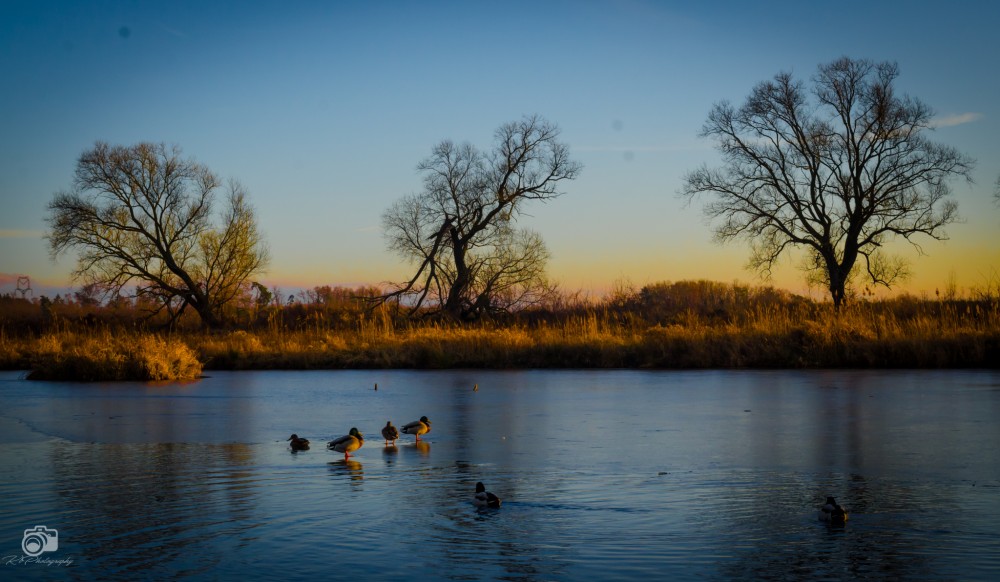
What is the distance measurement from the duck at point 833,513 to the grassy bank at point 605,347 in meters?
15.9

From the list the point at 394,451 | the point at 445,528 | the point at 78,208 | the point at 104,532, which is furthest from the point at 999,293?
the point at 78,208

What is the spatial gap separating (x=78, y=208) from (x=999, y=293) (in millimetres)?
35390

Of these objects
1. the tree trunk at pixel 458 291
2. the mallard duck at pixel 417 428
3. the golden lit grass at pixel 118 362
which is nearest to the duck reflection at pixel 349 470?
the mallard duck at pixel 417 428

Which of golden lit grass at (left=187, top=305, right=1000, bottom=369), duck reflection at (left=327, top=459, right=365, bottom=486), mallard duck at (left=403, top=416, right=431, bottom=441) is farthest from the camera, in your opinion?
golden lit grass at (left=187, top=305, right=1000, bottom=369)

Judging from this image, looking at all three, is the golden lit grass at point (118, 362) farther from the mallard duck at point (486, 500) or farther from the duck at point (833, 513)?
the duck at point (833, 513)

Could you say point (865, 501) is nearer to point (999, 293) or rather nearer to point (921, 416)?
point (921, 416)

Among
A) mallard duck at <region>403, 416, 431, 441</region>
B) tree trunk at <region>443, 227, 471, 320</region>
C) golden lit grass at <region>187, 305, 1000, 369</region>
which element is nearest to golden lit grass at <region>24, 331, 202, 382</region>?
golden lit grass at <region>187, 305, 1000, 369</region>

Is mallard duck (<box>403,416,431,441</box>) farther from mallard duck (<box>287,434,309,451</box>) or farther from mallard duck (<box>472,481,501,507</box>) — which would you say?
mallard duck (<box>472,481,501,507</box>)

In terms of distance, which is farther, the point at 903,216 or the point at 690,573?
the point at 903,216

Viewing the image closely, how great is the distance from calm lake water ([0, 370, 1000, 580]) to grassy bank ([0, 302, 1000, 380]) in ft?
23.1

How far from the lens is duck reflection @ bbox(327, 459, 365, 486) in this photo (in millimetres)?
8266

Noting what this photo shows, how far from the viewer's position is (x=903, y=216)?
39.5m

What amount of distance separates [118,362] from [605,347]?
11936mm

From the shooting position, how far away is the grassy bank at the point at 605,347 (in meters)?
21.2
